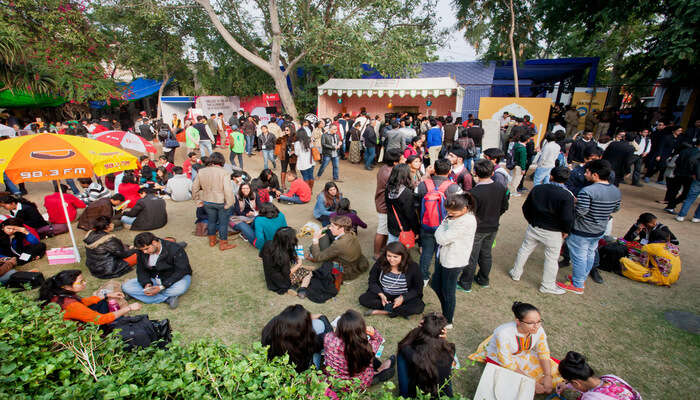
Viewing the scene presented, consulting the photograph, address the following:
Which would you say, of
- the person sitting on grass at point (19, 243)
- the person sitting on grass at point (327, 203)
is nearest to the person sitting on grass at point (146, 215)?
the person sitting on grass at point (19, 243)

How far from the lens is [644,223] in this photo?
4652 mm

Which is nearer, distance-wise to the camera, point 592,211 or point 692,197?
point 592,211

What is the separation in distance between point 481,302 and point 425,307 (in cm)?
73

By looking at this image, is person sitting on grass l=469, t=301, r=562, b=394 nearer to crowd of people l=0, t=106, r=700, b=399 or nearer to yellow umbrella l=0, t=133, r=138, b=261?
crowd of people l=0, t=106, r=700, b=399

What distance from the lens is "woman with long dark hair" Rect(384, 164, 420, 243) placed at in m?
4.25

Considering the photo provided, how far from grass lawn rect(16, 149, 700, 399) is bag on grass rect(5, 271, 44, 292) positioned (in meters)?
0.54

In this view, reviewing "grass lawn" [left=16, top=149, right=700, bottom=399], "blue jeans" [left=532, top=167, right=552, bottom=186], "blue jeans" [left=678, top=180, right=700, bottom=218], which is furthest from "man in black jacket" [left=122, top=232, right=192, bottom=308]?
"blue jeans" [left=678, top=180, right=700, bottom=218]

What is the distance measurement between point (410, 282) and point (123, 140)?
662 cm

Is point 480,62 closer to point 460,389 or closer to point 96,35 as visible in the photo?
point 460,389

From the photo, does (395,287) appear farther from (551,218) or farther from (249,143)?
(249,143)

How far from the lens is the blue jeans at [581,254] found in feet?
13.5

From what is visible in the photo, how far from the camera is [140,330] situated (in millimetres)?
2914

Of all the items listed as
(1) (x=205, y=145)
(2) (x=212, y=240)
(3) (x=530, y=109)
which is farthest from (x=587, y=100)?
(2) (x=212, y=240)

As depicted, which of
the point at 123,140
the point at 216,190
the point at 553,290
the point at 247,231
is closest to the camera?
the point at 553,290
